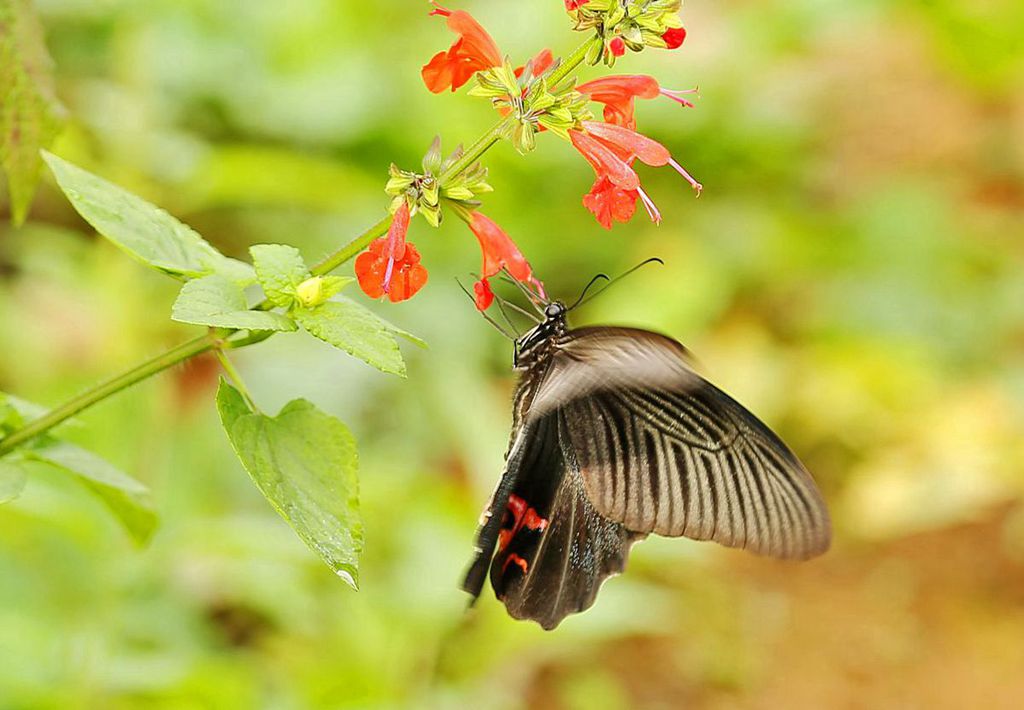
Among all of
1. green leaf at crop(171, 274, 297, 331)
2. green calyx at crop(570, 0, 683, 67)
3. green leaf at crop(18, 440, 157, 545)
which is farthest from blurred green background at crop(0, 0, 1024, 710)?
green calyx at crop(570, 0, 683, 67)

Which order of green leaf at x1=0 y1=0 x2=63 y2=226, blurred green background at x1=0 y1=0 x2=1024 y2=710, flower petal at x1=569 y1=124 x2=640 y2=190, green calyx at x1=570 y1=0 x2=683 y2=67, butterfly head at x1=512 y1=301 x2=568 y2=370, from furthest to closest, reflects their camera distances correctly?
blurred green background at x1=0 y1=0 x2=1024 y2=710 < butterfly head at x1=512 y1=301 x2=568 y2=370 < green leaf at x1=0 y1=0 x2=63 y2=226 < flower petal at x1=569 y1=124 x2=640 y2=190 < green calyx at x1=570 y1=0 x2=683 y2=67

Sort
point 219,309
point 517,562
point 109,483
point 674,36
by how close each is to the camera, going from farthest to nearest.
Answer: point 517,562
point 109,483
point 674,36
point 219,309

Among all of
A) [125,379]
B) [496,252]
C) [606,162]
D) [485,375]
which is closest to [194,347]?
[125,379]

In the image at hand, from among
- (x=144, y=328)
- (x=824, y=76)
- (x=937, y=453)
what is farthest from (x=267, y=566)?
(x=824, y=76)

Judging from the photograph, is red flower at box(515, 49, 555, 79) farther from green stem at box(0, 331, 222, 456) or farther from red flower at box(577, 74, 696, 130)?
green stem at box(0, 331, 222, 456)

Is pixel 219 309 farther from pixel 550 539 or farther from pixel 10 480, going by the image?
pixel 550 539

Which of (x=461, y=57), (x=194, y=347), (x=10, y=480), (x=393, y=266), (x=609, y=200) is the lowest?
(x=10, y=480)

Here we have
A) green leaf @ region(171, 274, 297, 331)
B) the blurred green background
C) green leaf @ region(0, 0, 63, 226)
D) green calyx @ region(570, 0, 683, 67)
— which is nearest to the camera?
green leaf @ region(171, 274, 297, 331)

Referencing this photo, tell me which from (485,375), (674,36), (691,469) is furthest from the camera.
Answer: (485,375)
